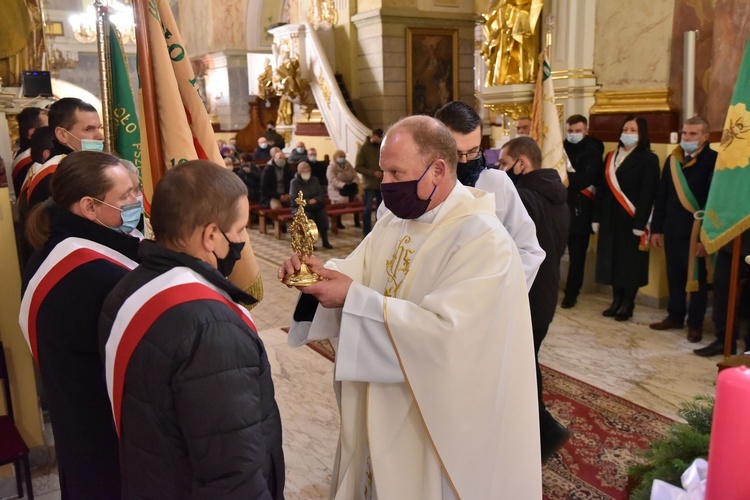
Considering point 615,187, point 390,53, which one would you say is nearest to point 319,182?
point 390,53

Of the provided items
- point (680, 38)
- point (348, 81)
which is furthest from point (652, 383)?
point (348, 81)

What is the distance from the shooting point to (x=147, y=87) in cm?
258

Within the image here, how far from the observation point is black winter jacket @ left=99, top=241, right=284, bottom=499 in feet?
4.64

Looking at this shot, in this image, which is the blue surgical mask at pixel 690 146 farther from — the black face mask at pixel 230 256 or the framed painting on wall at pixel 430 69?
the framed painting on wall at pixel 430 69

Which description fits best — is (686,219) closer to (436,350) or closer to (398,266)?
(398,266)

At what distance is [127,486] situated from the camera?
1569 mm

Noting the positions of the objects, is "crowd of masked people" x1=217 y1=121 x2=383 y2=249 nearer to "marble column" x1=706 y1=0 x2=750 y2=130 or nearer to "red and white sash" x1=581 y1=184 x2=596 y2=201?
"red and white sash" x1=581 y1=184 x2=596 y2=201

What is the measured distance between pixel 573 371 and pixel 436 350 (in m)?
3.07

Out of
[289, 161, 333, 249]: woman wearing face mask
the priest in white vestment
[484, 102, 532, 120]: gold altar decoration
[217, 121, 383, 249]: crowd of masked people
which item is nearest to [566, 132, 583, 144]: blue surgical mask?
[484, 102, 532, 120]: gold altar decoration

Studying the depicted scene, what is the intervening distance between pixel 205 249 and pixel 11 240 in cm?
238

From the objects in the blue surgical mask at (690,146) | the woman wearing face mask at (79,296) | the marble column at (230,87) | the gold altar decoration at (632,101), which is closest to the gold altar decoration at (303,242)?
the woman wearing face mask at (79,296)

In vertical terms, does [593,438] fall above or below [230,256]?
below

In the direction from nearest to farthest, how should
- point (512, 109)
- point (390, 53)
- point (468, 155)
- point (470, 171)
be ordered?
point (468, 155) < point (470, 171) < point (512, 109) < point (390, 53)

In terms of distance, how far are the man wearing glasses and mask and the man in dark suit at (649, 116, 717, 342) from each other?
2.57 metres
